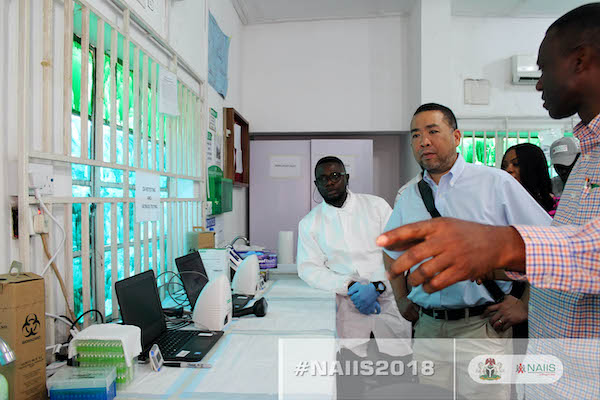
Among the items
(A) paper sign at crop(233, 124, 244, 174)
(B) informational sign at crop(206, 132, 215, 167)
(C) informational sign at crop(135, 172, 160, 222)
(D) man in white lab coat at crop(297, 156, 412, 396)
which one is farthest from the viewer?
(A) paper sign at crop(233, 124, 244, 174)

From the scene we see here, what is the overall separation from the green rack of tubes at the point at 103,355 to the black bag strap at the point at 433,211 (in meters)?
1.13

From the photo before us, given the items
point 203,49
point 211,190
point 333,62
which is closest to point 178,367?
point 211,190

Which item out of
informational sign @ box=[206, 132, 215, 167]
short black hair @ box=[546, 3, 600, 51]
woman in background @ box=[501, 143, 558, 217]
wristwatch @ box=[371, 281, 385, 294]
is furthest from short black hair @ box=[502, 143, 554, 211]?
informational sign @ box=[206, 132, 215, 167]

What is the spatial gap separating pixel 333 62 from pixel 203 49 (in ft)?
5.36

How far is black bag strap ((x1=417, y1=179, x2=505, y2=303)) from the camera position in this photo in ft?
4.23

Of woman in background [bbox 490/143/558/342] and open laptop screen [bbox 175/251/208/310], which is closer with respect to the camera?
open laptop screen [bbox 175/251/208/310]

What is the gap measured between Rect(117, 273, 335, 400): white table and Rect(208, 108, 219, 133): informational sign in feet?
4.49

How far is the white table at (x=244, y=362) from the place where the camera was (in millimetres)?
973

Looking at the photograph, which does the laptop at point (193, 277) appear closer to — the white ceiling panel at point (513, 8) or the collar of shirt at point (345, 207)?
the collar of shirt at point (345, 207)

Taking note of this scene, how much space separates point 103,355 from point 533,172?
2098 mm

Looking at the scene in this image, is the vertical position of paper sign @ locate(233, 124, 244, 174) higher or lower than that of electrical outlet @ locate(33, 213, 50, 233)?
higher

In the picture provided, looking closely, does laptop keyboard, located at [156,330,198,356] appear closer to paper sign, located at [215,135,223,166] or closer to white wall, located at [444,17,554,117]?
paper sign, located at [215,135,223,166]

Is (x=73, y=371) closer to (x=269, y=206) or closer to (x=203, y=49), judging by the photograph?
(x=203, y=49)

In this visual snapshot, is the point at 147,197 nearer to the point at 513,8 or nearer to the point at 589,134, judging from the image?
the point at 589,134
